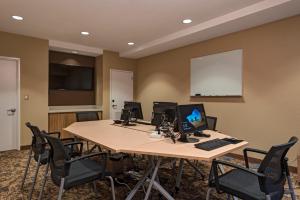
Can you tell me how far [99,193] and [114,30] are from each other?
317cm

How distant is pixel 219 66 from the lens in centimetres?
418

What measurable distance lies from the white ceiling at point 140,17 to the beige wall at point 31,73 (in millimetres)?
237

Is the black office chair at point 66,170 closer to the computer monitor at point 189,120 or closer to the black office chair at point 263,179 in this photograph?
the computer monitor at point 189,120

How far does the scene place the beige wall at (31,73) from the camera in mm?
4395

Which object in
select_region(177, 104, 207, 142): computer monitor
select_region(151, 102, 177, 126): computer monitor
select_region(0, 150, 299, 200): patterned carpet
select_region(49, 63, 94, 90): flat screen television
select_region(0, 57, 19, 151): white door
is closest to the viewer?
select_region(177, 104, 207, 142): computer monitor

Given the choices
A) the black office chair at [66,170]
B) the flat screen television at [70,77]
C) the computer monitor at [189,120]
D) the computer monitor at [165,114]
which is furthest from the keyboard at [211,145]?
the flat screen television at [70,77]

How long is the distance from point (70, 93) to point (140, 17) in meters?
3.45

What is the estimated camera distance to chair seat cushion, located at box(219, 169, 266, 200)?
1545mm

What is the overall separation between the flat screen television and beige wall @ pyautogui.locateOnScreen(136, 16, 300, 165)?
10.7 ft

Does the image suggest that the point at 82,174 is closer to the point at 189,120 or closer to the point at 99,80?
the point at 189,120

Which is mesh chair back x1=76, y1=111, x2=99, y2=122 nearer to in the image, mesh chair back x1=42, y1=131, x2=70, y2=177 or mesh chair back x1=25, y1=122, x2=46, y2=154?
mesh chair back x1=25, y1=122, x2=46, y2=154

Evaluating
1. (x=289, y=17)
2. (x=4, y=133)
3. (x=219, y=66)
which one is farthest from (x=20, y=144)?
(x=289, y=17)

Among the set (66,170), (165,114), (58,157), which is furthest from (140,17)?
(66,170)

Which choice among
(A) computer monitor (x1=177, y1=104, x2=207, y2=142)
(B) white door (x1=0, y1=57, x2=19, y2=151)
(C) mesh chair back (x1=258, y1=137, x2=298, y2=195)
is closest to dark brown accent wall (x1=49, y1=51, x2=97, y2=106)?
(B) white door (x1=0, y1=57, x2=19, y2=151)
